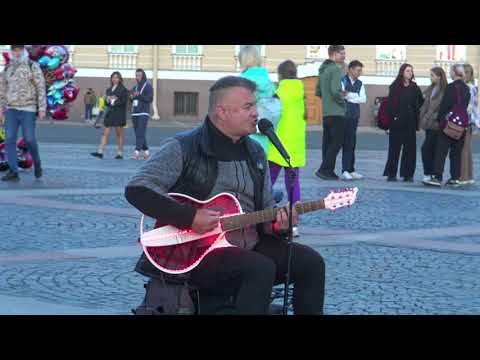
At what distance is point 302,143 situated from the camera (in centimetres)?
1030

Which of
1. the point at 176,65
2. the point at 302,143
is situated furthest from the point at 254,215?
the point at 176,65

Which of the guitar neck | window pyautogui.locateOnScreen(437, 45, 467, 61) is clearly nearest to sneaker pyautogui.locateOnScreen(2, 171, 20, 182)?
the guitar neck

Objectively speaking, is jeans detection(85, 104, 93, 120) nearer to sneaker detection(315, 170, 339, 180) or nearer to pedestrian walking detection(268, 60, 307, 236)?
sneaker detection(315, 170, 339, 180)

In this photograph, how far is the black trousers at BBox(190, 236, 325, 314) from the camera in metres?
5.36

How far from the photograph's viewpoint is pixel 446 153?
51.9ft

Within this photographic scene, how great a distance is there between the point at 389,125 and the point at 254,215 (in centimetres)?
1123

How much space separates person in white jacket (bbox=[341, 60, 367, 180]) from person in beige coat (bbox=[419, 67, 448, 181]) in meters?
1.03

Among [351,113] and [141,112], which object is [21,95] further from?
[141,112]

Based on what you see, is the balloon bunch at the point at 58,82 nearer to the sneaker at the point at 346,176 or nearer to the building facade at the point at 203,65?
the sneaker at the point at 346,176

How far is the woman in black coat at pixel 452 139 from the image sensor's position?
15.5 meters

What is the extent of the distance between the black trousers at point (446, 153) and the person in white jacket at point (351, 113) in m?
1.32

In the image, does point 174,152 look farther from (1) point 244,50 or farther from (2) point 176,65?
(2) point 176,65

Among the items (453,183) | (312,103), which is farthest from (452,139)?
(312,103)

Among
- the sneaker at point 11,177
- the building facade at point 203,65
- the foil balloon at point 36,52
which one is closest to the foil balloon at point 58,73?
the foil balloon at point 36,52
